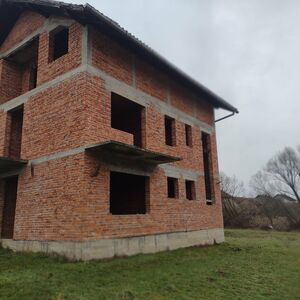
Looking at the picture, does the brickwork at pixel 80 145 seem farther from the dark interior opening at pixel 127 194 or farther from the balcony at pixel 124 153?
the dark interior opening at pixel 127 194

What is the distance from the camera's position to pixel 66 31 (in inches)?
450

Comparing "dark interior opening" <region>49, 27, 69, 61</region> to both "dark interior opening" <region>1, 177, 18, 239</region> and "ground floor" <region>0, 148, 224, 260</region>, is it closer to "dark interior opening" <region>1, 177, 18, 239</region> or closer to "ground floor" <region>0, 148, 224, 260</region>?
"ground floor" <region>0, 148, 224, 260</region>

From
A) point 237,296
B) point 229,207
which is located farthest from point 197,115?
point 229,207

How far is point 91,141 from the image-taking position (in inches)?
358

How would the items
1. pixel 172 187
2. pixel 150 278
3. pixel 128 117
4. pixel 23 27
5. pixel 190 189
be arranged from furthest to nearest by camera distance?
pixel 190 189, pixel 128 117, pixel 172 187, pixel 23 27, pixel 150 278

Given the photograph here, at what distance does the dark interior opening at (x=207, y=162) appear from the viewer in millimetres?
15320

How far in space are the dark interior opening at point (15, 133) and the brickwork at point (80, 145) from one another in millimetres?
238

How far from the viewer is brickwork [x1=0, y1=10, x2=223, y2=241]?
8.88 meters

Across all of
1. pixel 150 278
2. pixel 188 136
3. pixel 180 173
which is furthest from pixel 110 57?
pixel 150 278

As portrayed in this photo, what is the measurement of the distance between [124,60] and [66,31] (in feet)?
7.96

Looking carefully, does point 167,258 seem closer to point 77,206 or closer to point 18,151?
point 77,206

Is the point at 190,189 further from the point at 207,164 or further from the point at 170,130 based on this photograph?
the point at 170,130

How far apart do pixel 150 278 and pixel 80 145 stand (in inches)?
158

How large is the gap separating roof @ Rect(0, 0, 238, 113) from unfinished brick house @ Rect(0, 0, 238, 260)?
0.16ft
